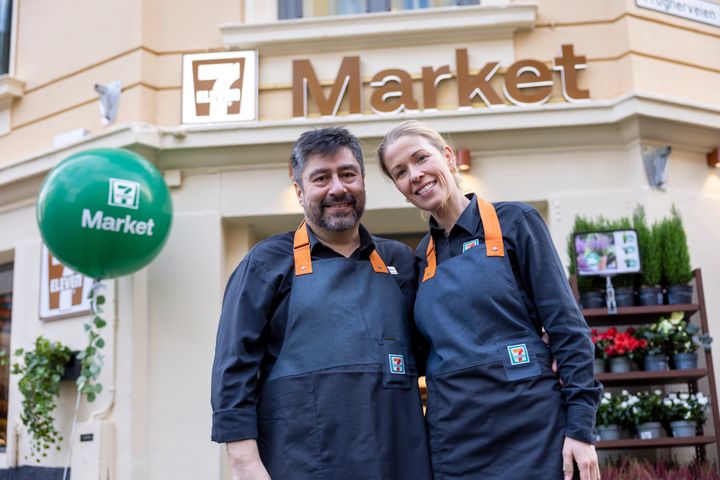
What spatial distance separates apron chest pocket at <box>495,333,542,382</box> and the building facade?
332 centimetres

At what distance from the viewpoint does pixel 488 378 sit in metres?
2.30

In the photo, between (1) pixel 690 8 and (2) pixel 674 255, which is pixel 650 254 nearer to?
(2) pixel 674 255

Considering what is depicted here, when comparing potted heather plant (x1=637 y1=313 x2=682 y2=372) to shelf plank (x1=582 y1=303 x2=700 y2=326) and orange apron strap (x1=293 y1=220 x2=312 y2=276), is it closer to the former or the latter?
shelf plank (x1=582 y1=303 x2=700 y2=326)

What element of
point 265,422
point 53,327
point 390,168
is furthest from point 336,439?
point 53,327

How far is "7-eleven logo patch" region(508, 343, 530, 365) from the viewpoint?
2297 mm

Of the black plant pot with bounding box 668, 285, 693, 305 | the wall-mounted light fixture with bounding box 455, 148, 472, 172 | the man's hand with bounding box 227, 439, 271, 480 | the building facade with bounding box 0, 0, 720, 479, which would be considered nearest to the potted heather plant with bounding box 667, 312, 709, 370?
the black plant pot with bounding box 668, 285, 693, 305

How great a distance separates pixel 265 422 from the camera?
2416mm

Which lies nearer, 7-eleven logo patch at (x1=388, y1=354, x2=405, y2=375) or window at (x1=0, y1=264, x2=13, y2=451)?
7-eleven logo patch at (x1=388, y1=354, x2=405, y2=375)

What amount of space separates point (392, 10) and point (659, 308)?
3001 millimetres

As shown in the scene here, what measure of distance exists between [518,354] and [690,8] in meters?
4.67

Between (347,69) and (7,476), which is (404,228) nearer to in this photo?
(347,69)

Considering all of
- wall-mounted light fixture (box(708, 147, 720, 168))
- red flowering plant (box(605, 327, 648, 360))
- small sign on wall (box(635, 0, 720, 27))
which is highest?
small sign on wall (box(635, 0, 720, 27))

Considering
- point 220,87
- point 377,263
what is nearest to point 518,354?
point 377,263

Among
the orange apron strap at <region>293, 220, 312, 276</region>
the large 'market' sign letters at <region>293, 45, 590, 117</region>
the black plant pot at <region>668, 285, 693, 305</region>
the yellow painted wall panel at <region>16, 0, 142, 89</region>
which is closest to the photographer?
the orange apron strap at <region>293, 220, 312, 276</region>
